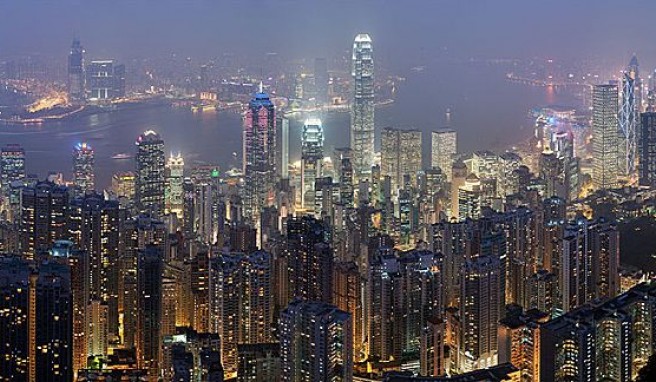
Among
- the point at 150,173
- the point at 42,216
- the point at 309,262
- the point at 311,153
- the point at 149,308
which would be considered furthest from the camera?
the point at 311,153

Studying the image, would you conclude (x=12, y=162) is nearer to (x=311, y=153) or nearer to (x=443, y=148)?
(x=311, y=153)

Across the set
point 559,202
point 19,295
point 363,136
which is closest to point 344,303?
point 19,295

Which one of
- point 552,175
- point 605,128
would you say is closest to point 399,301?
point 552,175

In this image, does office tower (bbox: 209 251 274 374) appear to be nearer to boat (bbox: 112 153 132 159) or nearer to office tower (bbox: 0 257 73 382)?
office tower (bbox: 0 257 73 382)

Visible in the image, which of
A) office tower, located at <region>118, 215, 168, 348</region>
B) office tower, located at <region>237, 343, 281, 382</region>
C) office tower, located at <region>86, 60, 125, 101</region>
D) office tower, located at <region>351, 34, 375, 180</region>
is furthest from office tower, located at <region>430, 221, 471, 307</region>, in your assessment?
office tower, located at <region>351, 34, 375, 180</region>

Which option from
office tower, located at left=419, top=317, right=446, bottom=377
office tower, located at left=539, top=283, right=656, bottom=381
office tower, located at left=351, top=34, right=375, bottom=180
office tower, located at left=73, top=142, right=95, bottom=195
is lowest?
office tower, located at left=419, top=317, right=446, bottom=377

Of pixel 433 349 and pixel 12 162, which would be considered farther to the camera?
pixel 12 162
